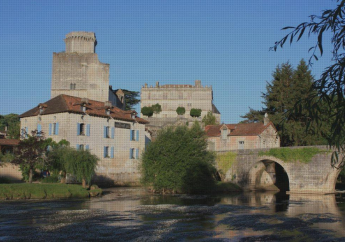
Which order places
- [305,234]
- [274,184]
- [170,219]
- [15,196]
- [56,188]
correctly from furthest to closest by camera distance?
[274,184], [56,188], [15,196], [170,219], [305,234]

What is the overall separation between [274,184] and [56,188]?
23575 mm

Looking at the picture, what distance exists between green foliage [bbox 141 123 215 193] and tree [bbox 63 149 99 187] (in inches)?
202

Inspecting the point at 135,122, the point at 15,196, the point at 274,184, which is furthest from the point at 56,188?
the point at 274,184

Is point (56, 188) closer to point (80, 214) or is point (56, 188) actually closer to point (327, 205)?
point (80, 214)

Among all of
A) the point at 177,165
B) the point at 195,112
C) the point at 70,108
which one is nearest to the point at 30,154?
the point at 70,108

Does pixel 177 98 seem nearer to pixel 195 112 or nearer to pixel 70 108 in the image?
Result: pixel 195 112

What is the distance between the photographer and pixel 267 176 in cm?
4156

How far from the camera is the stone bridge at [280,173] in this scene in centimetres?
3212

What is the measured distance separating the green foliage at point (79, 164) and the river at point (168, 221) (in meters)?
5.05

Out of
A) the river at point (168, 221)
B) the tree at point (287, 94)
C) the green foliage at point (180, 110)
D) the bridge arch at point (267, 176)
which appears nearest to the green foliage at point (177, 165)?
the bridge arch at point (267, 176)

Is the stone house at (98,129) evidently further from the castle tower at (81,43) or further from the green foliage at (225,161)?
the castle tower at (81,43)

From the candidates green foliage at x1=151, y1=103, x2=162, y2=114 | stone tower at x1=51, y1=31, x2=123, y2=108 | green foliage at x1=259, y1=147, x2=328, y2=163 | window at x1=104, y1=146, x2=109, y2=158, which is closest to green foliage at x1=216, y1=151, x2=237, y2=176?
green foliage at x1=259, y1=147, x2=328, y2=163

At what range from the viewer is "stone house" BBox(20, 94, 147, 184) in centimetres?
3822

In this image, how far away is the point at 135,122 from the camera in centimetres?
4444
